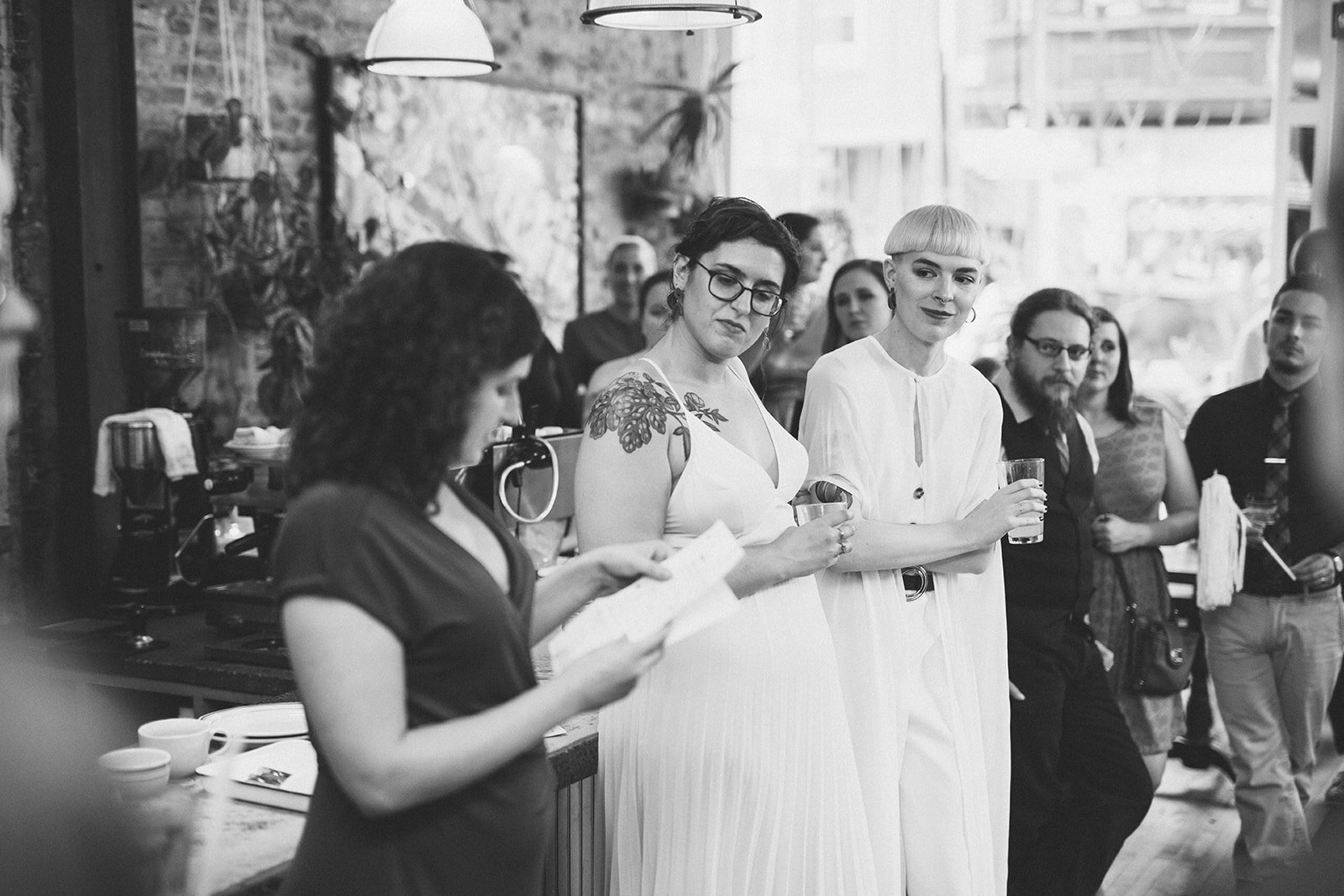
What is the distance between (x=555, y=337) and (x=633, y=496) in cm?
531

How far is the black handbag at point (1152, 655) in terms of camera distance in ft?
12.9

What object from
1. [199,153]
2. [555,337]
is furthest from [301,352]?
[555,337]

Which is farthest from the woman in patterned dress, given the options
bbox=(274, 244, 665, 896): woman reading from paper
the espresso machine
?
bbox=(274, 244, 665, 896): woman reading from paper

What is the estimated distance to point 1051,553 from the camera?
348 centimetres

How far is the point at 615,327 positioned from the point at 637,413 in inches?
156

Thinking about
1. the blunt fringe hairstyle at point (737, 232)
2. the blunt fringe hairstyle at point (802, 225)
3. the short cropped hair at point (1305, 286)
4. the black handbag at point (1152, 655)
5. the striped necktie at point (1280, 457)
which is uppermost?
the blunt fringe hairstyle at point (802, 225)

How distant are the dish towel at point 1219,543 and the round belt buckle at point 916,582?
1345mm

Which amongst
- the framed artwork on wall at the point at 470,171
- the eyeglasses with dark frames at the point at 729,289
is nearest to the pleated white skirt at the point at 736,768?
the eyeglasses with dark frames at the point at 729,289

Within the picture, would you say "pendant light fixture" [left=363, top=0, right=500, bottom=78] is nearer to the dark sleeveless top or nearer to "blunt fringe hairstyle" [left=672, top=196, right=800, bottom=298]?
"blunt fringe hairstyle" [left=672, top=196, right=800, bottom=298]

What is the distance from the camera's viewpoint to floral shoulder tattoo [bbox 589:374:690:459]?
93.7 inches

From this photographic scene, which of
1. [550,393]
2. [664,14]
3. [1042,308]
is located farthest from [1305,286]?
[550,393]

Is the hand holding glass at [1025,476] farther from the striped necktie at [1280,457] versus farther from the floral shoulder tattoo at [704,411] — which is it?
the striped necktie at [1280,457]

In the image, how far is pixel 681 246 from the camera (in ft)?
8.54

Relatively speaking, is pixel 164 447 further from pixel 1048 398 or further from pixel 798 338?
pixel 798 338
